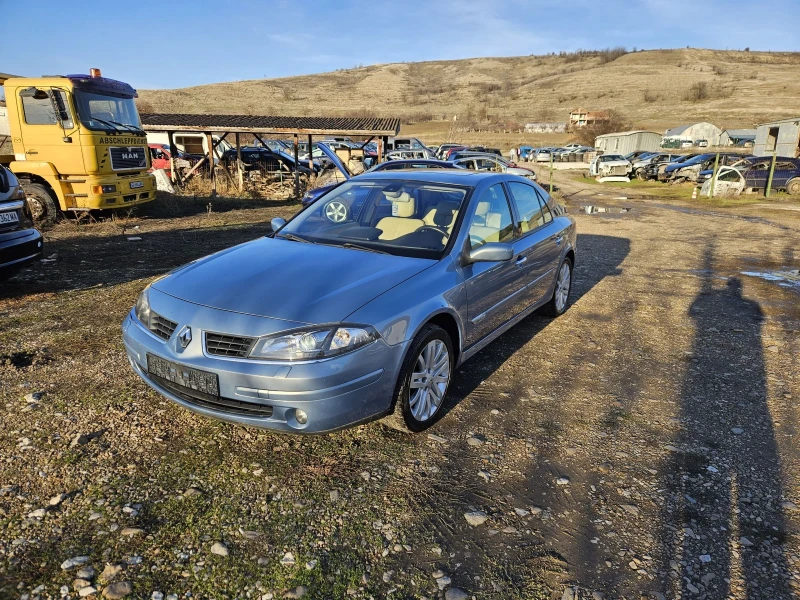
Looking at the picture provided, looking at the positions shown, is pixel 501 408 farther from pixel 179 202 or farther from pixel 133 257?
pixel 179 202

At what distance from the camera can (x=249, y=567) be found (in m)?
2.28

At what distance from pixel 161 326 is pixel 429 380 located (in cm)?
161

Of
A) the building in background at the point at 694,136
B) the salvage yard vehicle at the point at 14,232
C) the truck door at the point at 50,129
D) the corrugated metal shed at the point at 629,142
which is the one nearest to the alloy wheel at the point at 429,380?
the salvage yard vehicle at the point at 14,232

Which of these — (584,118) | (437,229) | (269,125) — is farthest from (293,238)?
(584,118)

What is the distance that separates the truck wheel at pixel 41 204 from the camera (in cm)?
995

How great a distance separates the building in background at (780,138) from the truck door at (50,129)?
3137 centimetres


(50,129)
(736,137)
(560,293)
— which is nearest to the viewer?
(560,293)

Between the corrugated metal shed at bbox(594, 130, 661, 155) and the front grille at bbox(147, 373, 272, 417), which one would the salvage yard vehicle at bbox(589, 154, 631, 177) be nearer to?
the corrugated metal shed at bbox(594, 130, 661, 155)

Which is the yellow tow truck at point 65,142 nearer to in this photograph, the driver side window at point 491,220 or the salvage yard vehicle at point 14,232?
the salvage yard vehicle at point 14,232

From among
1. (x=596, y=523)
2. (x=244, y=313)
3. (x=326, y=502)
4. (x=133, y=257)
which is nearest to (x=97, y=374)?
(x=244, y=313)

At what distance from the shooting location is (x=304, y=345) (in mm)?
2730

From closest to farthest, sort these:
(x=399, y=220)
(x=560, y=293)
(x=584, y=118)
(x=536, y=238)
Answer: (x=399, y=220)
(x=536, y=238)
(x=560, y=293)
(x=584, y=118)

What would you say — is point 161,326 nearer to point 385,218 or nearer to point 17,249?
point 385,218

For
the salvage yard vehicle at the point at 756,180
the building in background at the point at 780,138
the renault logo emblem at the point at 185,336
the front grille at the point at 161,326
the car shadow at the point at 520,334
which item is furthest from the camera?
the building in background at the point at 780,138
